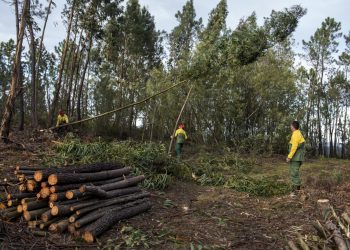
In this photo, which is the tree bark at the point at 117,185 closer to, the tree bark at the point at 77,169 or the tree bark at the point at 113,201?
the tree bark at the point at 113,201

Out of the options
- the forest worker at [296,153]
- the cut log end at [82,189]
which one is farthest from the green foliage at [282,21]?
the cut log end at [82,189]

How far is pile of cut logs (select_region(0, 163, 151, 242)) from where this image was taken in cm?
611

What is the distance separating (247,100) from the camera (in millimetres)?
25516

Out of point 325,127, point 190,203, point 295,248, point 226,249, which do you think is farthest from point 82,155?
point 325,127

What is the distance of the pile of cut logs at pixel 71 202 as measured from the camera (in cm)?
611

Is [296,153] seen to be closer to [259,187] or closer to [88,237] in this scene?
[259,187]

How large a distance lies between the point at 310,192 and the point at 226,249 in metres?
4.64

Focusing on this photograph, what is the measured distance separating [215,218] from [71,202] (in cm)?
285

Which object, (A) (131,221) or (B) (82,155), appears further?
(B) (82,155)

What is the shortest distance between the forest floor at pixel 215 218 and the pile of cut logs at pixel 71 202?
0.75 ft

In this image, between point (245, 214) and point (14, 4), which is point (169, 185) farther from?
point (14, 4)

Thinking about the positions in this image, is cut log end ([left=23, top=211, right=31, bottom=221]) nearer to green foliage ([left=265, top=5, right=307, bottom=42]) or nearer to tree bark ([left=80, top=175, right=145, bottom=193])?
tree bark ([left=80, top=175, right=145, bottom=193])

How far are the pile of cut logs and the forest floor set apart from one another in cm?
23

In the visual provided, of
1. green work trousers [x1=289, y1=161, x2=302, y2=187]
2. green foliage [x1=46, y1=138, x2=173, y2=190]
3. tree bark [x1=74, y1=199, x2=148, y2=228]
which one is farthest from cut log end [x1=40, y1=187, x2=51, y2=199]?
green work trousers [x1=289, y1=161, x2=302, y2=187]
